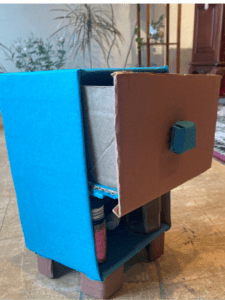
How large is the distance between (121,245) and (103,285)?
0.14 metres

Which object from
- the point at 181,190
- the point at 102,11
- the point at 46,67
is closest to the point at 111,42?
the point at 102,11

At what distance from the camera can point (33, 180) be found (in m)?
0.76

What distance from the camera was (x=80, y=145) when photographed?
0.60 metres

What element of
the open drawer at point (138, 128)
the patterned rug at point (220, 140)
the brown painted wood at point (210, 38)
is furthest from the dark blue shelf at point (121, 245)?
the brown painted wood at point (210, 38)

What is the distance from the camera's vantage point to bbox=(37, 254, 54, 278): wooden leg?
85 centimetres

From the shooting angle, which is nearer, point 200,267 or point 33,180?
point 33,180

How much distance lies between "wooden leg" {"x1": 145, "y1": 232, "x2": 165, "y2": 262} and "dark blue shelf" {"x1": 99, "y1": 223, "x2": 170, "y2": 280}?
0.05m

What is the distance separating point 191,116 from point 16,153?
1.70 ft

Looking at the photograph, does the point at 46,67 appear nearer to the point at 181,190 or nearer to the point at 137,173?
the point at 181,190

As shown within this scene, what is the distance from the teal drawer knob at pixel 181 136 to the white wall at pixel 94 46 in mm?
3721

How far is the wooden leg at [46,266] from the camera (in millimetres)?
846

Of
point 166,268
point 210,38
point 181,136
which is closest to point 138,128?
point 181,136

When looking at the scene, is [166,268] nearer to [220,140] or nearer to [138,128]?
[138,128]

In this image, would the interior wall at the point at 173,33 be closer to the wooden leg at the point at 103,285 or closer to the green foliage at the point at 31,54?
the green foliage at the point at 31,54
